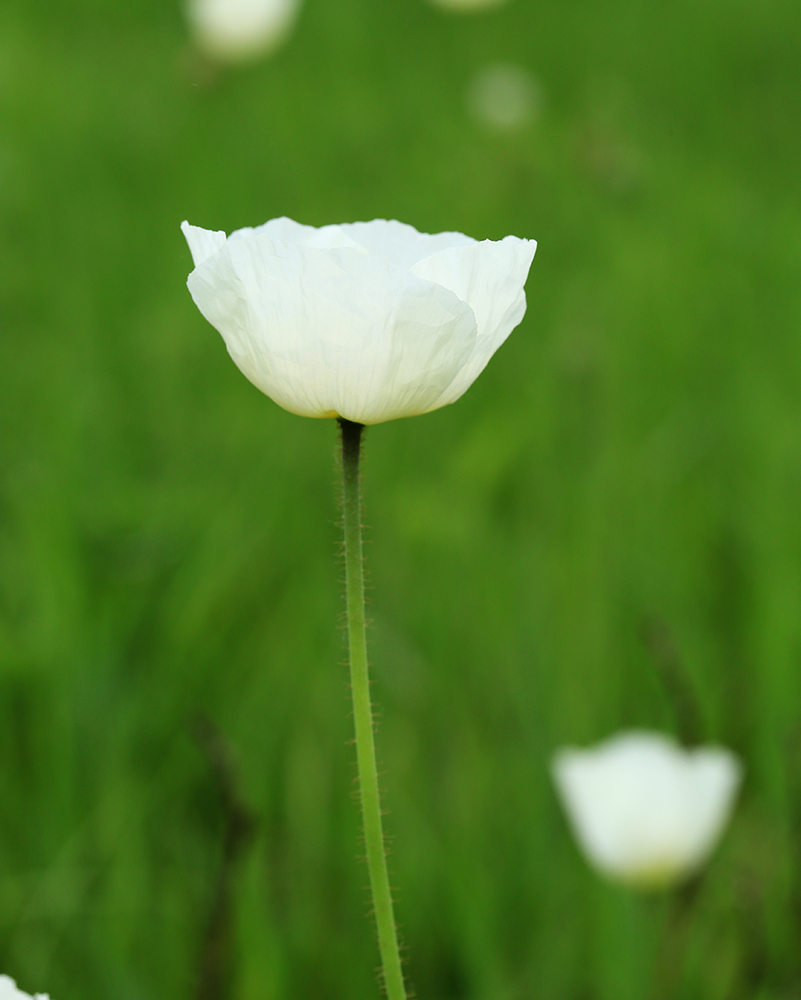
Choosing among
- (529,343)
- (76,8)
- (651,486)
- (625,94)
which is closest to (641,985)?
(651,486)

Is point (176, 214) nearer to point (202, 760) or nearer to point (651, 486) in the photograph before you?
point (651, 486)

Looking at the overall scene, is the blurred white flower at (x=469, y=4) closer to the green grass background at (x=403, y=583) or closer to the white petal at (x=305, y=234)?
the green grass background at (x=403, y=583)

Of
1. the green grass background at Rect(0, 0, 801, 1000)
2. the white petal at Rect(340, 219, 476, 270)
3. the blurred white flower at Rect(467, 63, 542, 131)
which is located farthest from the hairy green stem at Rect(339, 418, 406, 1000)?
the blurred white flower at Rect(467, 63, 542, 131)

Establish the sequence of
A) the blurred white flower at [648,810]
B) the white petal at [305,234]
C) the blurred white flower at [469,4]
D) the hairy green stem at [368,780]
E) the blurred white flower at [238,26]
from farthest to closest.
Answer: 1. the blurred white flower at [469,4]
2. the blurred white flower at [238,26]
3. the blurred white flower at [648,810]
4. the white petal at [305,234]
5. the hairy green stem at [368,780]

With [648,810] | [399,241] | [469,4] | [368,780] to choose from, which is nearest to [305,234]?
[399,241]

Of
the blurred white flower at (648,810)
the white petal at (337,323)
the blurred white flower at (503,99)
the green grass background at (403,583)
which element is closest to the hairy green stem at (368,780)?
the white petal at (337,323)

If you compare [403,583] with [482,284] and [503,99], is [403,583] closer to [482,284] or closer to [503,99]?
[482,284]

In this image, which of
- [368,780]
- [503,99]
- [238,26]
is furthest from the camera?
[503,99]
